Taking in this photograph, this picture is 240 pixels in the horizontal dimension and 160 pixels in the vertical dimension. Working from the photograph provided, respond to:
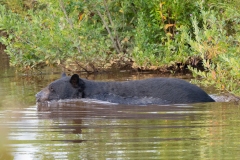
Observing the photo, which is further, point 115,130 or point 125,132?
point 115,130

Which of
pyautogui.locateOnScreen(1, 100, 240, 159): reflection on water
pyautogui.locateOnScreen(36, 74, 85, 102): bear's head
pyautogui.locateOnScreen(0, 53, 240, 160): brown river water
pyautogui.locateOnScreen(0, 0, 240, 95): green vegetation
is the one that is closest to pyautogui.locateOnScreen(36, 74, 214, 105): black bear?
pyautogui.locateOnScreen(36, 74, 85, 102): bear's head

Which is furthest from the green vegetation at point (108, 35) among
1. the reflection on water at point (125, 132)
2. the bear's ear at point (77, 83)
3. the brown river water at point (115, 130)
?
the reflection on water at point (125, 132)

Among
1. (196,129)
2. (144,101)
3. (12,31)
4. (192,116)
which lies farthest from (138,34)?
(196,129)

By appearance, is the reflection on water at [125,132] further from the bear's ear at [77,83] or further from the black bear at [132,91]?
the bear's ear at [77,83]

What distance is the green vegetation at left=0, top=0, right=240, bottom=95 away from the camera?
15.2 metres

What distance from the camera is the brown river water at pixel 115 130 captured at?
590 centimetres

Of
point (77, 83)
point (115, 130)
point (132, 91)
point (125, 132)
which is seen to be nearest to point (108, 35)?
point (77, 83)

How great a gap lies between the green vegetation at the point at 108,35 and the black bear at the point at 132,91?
355 centimetres

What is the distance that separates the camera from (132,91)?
36.5ft

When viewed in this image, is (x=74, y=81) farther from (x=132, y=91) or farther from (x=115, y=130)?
(x=115, y=130)

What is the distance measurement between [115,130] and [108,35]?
9.20 metres

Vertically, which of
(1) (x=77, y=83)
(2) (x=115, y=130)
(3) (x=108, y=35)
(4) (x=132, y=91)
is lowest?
(2) (x=115, y=130)

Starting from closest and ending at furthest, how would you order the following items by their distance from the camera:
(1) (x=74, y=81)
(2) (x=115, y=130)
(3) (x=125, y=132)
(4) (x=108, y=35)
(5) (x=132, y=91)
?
(3) (x=125, y=132) → (2) (x=115, y=130) → (5) (x=132, y=91) → (1) (x=74, y=81) → (4) (x=108, y=35)

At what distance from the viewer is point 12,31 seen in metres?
16.9
